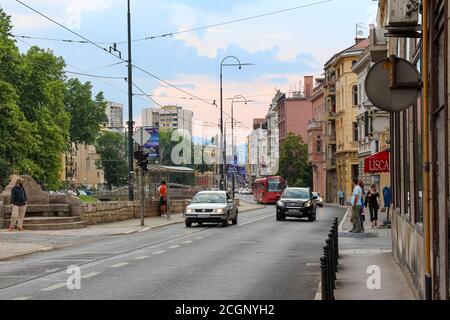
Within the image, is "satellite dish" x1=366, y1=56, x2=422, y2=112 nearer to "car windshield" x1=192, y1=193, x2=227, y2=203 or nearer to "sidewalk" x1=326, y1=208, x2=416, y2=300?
"sidewalk" x1=326, y1=208, x2=416, y2=300

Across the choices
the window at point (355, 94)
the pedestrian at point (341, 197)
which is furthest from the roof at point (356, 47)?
the pedestrian at point (341, 197)

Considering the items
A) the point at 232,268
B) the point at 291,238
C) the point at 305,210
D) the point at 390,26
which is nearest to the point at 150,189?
the point at 305,210

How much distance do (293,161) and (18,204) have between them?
265ft

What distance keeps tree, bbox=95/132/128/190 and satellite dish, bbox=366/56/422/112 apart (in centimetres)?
13329

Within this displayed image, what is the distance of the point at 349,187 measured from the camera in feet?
261

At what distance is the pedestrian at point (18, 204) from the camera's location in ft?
89.7

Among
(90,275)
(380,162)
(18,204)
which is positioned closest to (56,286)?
(90,275)

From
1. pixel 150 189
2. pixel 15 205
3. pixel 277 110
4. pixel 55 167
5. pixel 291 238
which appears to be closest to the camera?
pixel 291 238

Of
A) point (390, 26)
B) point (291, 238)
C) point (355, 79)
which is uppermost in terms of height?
point (355, 79)

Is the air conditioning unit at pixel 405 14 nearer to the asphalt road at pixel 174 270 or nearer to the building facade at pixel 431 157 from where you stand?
the building facade at pixel 431 157

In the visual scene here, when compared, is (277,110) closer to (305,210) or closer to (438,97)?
(305,210)

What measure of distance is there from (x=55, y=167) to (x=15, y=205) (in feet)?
118

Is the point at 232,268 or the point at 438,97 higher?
the point at 438,97

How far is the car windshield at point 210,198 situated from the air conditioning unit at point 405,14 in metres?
22.7
